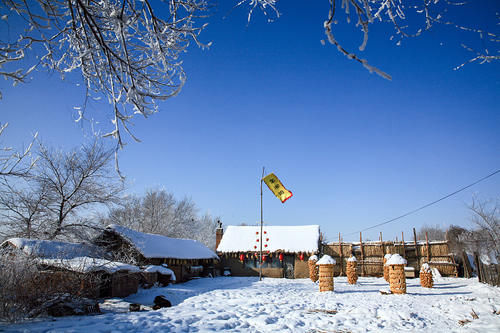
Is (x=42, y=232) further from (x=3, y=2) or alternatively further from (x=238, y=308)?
(x=3, y=2)

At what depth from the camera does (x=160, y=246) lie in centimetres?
1945

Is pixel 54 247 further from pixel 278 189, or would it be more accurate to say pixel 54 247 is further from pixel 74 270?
pixel 278 189

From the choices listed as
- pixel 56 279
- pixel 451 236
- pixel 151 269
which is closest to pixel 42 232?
pixel 151 269

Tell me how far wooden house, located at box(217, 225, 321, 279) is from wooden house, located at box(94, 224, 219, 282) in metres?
1.71

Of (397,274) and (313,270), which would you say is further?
(313,270)

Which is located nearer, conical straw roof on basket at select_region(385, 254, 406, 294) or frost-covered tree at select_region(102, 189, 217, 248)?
conical straw roof on basket at select_region(385, 254, 406, 294)

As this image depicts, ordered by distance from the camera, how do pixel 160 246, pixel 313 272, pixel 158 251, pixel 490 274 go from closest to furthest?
pixel 490 274
pixel 158 251
pixel 313 272
pixel 160 246

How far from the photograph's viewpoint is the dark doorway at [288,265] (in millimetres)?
24094

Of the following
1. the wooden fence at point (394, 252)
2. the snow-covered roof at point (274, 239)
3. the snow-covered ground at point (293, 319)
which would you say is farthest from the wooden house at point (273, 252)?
the snow-covered ground at point (293, 319)

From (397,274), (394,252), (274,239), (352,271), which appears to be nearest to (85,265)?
(397,274)

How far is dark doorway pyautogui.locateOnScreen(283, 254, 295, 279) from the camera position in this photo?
79.0 ft

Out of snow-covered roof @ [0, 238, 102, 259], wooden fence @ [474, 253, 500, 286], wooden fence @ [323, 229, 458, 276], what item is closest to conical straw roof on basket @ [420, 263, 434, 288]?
wooden fence @ [474, 253, 500, 286]

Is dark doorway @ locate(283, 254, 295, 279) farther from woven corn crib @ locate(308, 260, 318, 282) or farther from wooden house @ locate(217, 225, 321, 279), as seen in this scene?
woven corn crib @ locate(308, 260, 318, 282)

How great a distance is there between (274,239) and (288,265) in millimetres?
2720
